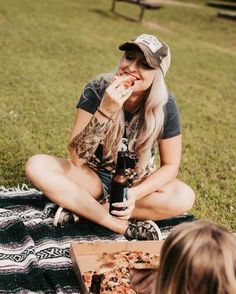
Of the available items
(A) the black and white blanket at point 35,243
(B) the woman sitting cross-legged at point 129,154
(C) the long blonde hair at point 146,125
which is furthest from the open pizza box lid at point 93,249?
(C) the long blonde hair at point 146,125

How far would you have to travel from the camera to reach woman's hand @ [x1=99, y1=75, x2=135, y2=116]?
4.38 metres

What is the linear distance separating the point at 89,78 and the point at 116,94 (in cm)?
676

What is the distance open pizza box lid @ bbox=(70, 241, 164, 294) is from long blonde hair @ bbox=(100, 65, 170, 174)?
0.90 metres

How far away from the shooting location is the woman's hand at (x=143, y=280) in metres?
3.62

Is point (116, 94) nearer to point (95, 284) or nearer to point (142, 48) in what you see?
point (142, 48)

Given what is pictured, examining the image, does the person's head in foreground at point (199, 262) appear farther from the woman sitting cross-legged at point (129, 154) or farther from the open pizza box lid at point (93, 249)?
the woman sitting cross-legged at point (129, 154)

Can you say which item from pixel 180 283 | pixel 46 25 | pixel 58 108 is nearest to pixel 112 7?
pixel 46 25

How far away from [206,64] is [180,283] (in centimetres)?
1234

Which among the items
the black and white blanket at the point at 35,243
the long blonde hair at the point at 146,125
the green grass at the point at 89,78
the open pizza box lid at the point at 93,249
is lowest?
the green grass at the point at 89,78

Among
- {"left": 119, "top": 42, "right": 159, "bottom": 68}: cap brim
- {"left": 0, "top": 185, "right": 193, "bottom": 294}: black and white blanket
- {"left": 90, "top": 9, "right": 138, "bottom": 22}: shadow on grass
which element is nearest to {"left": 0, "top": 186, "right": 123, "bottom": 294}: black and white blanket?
{"left": 0, "top": 185, "right": 193, "bottom": 294}: black and white blanket

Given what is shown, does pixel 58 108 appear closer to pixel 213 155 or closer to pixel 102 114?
pixel 213 155

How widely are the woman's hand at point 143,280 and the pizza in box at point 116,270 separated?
131 millimetres

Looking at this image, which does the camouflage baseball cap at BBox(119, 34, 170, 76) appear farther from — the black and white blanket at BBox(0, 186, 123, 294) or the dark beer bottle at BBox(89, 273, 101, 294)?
the dark beer bottle at BBox(89, 273, 101, 294)

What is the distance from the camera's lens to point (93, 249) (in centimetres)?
434
